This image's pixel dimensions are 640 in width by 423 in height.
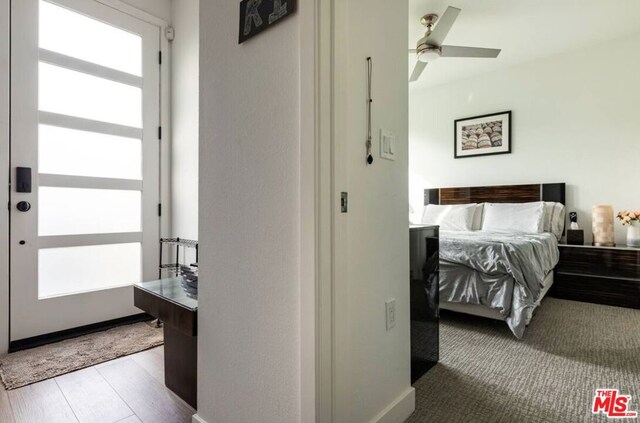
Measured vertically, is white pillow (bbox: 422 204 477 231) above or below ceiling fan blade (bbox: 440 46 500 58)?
below

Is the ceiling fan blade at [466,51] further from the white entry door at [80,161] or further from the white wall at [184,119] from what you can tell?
the white entry door at [80,161]

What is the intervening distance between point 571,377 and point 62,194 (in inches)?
143

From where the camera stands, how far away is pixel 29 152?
7.65 feet

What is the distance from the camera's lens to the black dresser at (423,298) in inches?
71.1

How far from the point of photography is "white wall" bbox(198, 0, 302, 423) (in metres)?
1.04

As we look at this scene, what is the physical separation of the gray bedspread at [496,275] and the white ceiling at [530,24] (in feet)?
7.02

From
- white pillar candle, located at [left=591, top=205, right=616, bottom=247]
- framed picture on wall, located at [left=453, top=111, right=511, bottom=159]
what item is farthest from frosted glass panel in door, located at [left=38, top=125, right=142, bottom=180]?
white pillar candle, located at [left=591, top=205, right=616, bottom=247]

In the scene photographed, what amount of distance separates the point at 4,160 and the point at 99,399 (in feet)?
5.81

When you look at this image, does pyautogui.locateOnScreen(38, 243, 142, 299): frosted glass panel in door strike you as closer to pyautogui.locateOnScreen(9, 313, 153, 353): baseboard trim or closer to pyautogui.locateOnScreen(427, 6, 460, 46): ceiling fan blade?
pyautogui.locateOnScreen(9, 313, 153, 353): baseboard trim

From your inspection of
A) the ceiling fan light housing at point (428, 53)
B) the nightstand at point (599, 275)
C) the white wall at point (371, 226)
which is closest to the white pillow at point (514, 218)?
the nightstand at point (599, 275)

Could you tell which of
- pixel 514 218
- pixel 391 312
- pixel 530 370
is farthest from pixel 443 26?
pixel 530 370

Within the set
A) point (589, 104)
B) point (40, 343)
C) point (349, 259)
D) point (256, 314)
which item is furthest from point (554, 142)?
point (40, 343)

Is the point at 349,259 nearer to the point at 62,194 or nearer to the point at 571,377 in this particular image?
the point at 571,377

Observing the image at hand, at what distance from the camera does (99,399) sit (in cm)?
165
